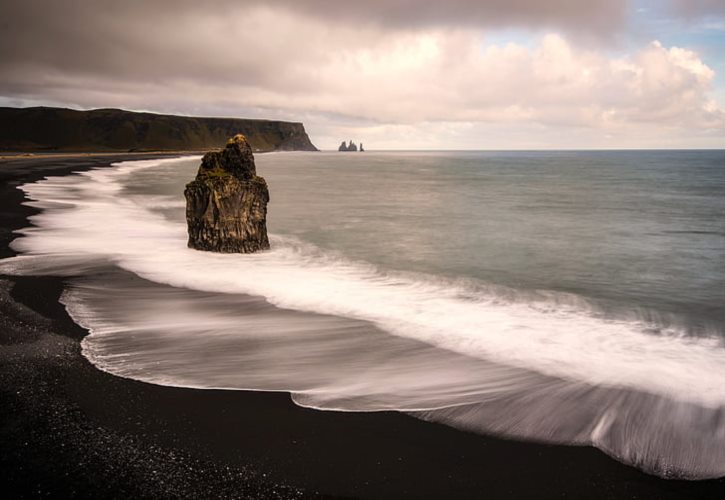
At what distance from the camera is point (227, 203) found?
12.4 metres

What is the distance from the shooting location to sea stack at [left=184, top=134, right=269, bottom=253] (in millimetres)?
12414

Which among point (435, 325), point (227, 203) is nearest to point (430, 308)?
point (435, 325)

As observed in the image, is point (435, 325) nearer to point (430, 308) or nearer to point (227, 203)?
point (430, 308)

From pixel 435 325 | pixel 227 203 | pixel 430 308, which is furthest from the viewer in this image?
pixel 227 203

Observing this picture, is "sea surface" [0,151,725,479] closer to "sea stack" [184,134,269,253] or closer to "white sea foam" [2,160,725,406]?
"white sea foam" [2,160,725,406]

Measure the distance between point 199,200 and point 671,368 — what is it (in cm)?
1057

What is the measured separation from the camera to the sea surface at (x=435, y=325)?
4.84 m

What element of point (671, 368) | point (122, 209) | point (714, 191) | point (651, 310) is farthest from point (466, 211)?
point (714, 191)

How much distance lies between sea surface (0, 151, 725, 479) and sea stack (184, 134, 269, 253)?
631 millimetres

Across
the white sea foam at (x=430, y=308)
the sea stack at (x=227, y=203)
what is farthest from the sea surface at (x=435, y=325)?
the sea stack at (x=227, y=203)

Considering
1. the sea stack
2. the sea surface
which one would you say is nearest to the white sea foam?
the sea surface

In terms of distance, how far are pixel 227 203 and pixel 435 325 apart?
6966 mm

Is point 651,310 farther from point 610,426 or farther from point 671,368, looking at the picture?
point 610,426

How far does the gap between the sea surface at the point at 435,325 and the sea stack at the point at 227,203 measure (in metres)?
0.63
